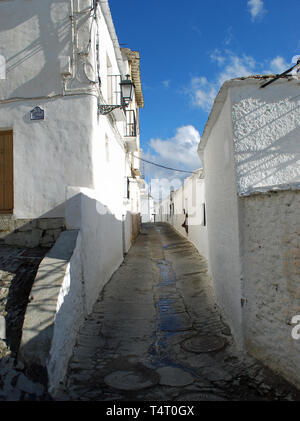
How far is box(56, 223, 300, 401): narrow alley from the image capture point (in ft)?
13.8

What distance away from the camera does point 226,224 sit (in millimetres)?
6117

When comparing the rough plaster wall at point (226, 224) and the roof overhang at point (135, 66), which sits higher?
the roof overhang at point (135, 66)

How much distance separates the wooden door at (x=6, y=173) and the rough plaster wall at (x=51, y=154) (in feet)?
0.95

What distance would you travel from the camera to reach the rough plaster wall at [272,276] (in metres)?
4.20

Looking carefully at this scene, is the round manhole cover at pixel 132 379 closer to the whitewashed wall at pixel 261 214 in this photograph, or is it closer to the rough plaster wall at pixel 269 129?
the whitewashed wall at pixel 261 214

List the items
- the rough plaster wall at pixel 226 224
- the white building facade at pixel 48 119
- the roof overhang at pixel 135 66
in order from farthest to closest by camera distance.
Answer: the roof overhang at pixel 135 66
the white building facade at pixel 48 119
the rough plaster wall at pixel 226 224

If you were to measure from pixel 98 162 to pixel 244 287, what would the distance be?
161 inches

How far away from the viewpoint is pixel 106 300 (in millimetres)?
7145

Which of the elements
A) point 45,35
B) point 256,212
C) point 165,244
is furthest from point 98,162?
point 165,244

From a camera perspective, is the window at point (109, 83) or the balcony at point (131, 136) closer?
the window at point (109, 83)

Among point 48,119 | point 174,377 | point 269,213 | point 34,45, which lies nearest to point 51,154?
point 48,119

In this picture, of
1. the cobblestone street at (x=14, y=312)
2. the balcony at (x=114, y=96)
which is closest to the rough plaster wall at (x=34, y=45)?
the balcony at (x=114, y=96)

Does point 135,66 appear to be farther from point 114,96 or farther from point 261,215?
point 261,215

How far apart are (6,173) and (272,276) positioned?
5.79 metres
